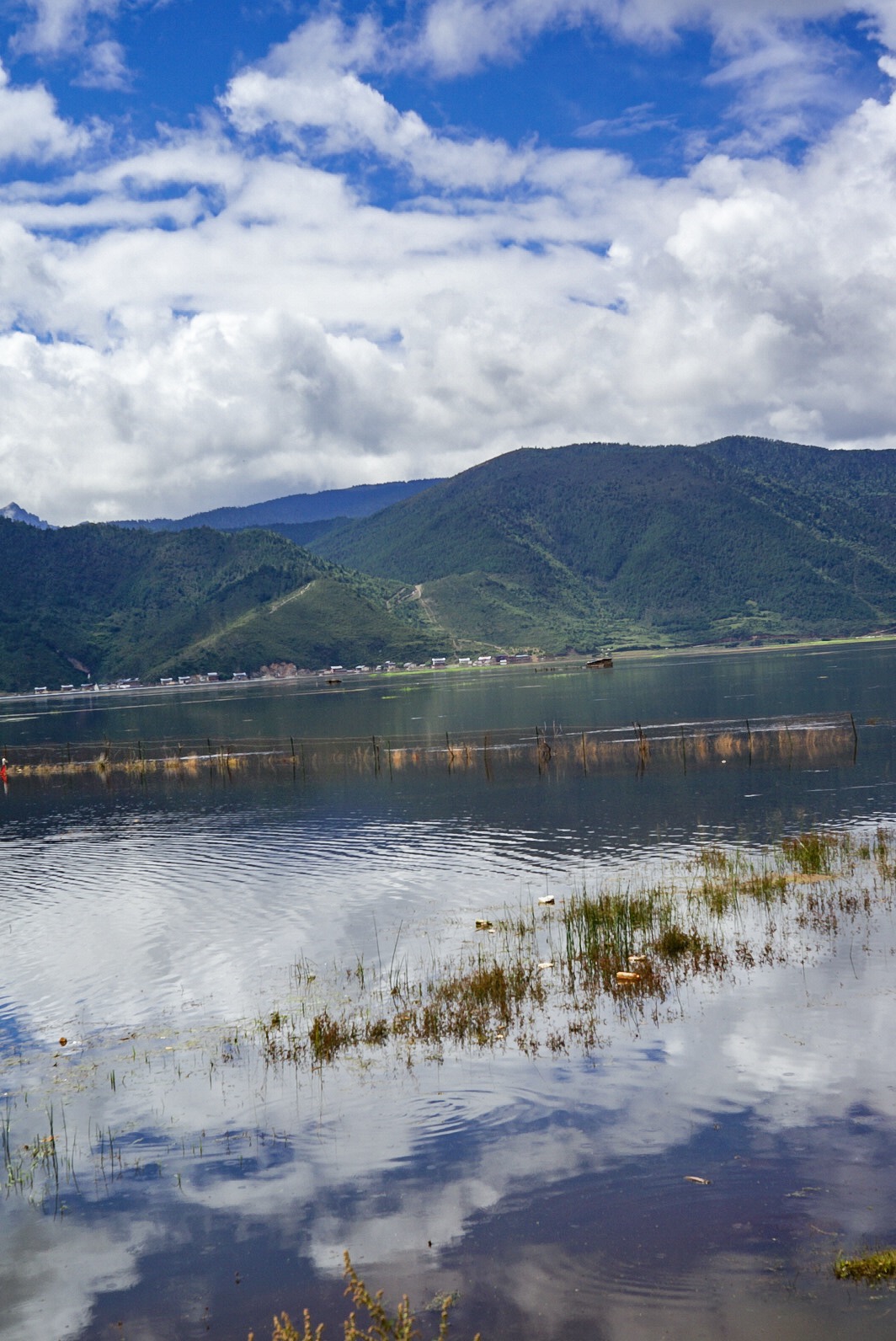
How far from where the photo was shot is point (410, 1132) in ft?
48.9

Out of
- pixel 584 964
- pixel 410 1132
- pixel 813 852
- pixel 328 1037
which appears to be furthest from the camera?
pixel 813 852

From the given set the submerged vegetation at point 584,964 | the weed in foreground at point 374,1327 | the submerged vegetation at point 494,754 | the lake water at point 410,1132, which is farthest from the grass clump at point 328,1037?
the submerged vegetation at point 494,754

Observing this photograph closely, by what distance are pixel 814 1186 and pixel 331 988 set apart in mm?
12298

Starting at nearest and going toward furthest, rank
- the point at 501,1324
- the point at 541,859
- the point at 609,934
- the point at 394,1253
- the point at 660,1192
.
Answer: the point at 501,1324 < the point at 394,1253 < the point at 660,1192 < the point at 609,934 < the point at 541,859

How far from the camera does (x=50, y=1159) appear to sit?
1497 cm

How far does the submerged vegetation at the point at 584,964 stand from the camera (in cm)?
1898

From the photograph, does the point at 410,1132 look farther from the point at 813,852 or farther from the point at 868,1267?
the point at 813,852

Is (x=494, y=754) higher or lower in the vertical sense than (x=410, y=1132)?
higher

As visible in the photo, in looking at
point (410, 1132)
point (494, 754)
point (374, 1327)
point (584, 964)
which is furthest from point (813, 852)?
point (494, 754)

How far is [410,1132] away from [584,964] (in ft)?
27.2

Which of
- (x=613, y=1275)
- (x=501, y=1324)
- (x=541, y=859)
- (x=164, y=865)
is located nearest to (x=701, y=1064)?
(x=613, y=1275)

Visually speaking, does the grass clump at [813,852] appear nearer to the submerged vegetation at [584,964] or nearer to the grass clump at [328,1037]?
the submerged vegetation at [584,964]

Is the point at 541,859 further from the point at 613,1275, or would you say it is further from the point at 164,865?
the point at 613,1275

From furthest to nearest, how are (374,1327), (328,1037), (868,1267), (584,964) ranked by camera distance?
(584,964) < (328,1037) < (868,1267) < (374,1327)
